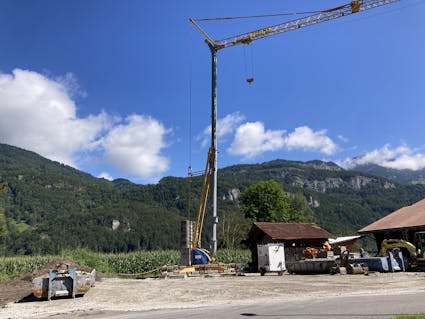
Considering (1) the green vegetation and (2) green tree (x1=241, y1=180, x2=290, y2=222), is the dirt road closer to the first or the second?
(1) the green vegetation

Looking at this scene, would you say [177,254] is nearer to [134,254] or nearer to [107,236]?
[134,254]

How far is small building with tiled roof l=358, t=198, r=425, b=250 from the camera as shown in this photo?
32381 mm

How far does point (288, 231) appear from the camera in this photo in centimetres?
4056

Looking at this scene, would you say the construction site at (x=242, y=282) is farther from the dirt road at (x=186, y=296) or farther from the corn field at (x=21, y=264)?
the corn field at (x=21, y=264)

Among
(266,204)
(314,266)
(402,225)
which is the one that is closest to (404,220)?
(402,225)

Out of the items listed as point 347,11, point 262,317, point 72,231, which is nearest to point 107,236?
point 72,231

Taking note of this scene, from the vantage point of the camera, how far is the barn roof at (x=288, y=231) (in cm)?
3888

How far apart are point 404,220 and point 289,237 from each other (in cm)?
1037

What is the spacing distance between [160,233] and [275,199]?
Answer: 8467cm

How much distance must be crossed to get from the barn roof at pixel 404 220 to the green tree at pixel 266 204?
35.7m

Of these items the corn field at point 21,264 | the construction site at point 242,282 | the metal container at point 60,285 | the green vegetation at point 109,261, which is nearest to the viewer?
the construction site at point 242,282

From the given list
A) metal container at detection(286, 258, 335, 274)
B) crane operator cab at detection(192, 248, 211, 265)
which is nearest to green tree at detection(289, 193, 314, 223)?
metal container at detection(286, 258, 335, 274)

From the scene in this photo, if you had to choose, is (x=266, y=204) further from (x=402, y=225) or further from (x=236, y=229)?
(x=402, y=225)

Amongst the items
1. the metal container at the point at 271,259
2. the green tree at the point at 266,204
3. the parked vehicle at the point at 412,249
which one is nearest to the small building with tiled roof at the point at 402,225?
the parked vehicle at the point at 412,249
